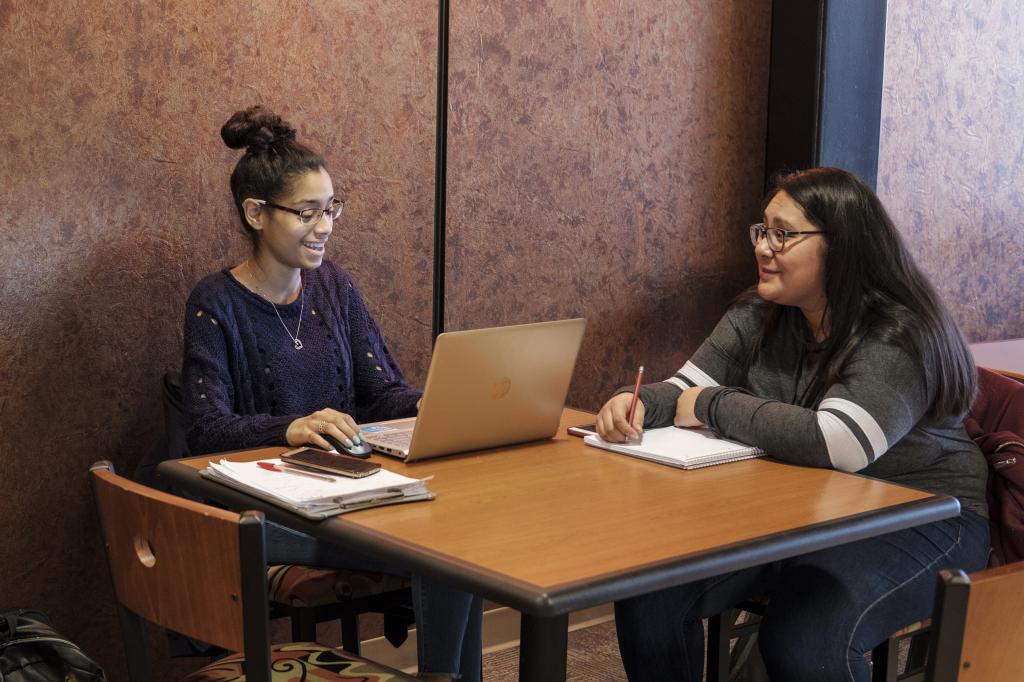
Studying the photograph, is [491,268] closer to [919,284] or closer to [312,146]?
[312,146]

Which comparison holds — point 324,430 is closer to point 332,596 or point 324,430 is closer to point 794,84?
point 332,596

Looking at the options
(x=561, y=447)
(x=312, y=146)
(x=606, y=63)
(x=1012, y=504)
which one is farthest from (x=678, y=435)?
(x=606, y=63)

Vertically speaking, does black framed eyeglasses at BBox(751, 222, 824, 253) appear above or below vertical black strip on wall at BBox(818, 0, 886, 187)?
below

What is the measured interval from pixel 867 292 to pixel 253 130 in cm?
124

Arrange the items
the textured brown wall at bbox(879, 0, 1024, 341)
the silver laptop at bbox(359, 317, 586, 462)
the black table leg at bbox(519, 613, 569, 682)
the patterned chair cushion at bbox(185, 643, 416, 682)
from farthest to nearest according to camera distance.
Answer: the textured brown wall at bbox(879, 0, 1024, 341)
the silver laptop at bbox(359, 317, 586, 462)
the patterned chair cushion at bbox(185, 643, 416, 682)
the black table leg at bbox(519, 613, 569, 682)

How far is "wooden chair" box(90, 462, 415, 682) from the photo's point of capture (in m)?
1.47

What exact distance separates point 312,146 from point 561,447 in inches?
38.7

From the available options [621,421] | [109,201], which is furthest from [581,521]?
[109,201]

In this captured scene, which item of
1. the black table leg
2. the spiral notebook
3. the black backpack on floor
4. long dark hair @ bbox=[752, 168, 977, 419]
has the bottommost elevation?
the black backpack on floor

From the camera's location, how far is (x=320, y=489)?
5.80 ft

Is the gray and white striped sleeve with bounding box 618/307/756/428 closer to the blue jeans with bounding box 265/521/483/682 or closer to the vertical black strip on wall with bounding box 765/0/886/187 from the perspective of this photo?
the blue jeans with bounding box 265/521/483/682

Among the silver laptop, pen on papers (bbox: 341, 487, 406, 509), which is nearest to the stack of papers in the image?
pen on papers (bbox: 341, 487, 406, 509)

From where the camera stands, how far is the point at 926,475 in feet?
7.13

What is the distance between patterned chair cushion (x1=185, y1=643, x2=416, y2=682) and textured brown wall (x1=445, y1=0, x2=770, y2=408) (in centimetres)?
125
